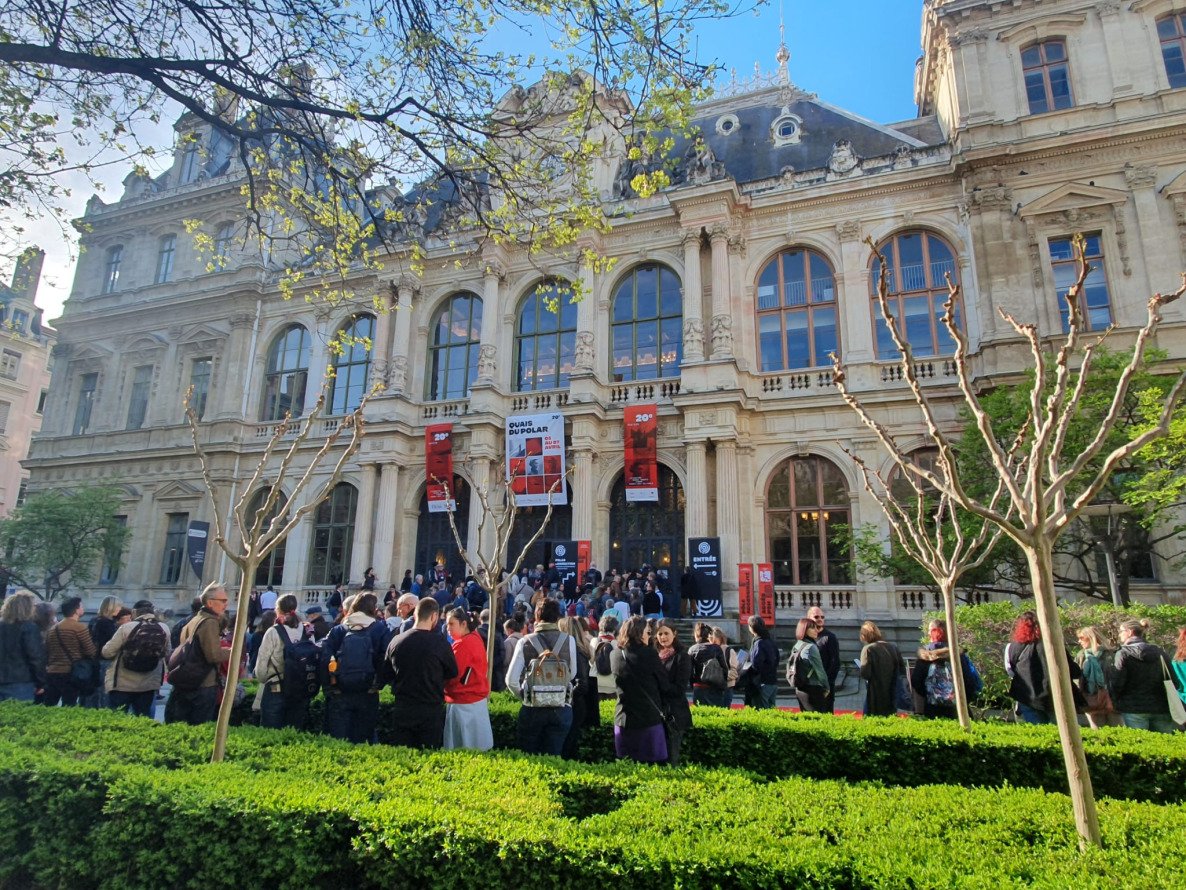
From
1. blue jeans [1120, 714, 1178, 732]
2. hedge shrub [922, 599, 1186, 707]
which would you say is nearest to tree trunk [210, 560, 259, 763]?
blue jeans [1120, 714, 1178, 732]

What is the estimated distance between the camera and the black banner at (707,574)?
17.9m

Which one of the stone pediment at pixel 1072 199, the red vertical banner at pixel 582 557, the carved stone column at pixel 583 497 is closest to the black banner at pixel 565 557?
the red vertical banner at pixel 582 557

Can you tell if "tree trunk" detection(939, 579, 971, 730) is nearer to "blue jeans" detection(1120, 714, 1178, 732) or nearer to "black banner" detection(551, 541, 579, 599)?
"blue jeans" detection(1120, 714, 1178, 732)

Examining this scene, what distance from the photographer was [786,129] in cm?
2486

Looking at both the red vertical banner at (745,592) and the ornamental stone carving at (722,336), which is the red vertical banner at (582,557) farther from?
the ornamental stone carving at (722,336)

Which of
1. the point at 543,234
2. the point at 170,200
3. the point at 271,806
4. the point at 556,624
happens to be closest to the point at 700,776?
the point at 556,624

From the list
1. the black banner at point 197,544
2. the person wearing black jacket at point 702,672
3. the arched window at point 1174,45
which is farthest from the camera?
the black banner at point 197,544

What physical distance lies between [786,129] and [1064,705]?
82.5 feet

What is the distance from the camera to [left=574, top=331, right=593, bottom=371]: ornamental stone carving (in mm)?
22203

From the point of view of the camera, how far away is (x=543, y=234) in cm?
979

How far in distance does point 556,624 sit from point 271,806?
3.17 m

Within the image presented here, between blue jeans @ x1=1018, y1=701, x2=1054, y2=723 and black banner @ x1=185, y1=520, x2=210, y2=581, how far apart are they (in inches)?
912

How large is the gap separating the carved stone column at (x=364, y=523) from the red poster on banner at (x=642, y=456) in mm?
8978

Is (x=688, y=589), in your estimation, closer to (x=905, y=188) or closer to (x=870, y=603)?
(x=870, y=603)
